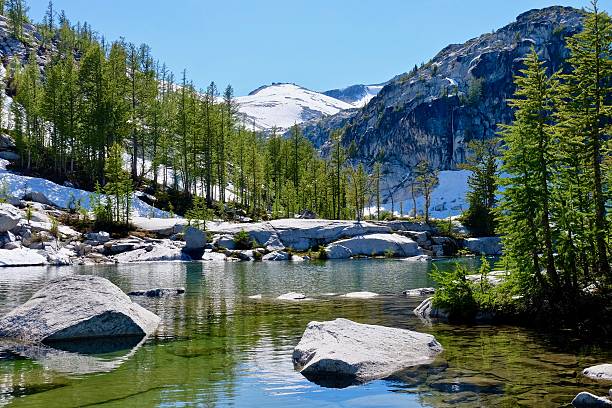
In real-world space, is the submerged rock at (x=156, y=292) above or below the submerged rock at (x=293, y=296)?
above

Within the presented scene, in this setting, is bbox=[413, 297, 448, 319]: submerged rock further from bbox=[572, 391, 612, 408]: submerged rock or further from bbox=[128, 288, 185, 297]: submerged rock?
bbox=[128, 288, 185, 297]: submerged rock

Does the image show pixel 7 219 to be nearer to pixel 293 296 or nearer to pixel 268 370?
pixel 293 296

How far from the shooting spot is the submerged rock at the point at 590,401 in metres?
11.2

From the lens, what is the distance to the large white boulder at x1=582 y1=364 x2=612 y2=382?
13.7m

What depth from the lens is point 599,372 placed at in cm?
1403

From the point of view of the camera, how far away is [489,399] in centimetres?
1234

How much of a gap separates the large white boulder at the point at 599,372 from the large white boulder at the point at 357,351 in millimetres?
4415

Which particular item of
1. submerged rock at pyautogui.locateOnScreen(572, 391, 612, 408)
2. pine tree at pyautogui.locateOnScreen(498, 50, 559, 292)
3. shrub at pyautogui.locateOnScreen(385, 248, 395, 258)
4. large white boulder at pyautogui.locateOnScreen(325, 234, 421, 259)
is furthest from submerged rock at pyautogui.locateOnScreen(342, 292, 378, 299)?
shrub at pyautogui.locateOnScreen(385, 248, 395, 258)

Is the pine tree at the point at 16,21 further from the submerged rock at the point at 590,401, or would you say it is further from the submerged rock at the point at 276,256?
the submerged rock at the point at 590,401

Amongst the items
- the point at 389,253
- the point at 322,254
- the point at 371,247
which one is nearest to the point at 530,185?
the point at 322,254

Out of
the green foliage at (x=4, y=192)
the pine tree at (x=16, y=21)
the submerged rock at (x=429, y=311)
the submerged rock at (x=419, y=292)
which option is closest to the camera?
the submerged rock at (x=429, y=311)

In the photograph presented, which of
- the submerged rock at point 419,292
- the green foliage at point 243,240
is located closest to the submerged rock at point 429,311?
the submerged rock at point 419,292

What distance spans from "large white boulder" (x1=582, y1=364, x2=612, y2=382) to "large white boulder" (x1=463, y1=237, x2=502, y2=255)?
83262mm

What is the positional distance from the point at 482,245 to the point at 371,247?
83.4 feet
